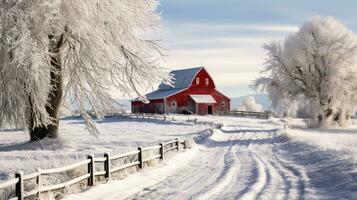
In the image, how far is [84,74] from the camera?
23.1 metres

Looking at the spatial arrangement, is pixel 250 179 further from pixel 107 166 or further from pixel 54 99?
pixel 54 99

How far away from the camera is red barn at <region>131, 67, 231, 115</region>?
265 feet

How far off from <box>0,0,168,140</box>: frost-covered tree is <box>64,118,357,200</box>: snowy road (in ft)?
16.6

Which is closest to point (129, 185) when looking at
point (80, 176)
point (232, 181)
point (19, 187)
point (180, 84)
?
point (80, 176)

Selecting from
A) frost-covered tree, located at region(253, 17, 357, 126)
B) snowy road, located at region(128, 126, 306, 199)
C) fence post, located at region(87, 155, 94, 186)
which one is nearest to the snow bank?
fence post, located at region(87, 155, 94, 186)

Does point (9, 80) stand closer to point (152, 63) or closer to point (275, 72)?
point (152, 63)

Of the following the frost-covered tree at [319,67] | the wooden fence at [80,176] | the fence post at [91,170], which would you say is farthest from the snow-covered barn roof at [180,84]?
the fence post at [91,170]

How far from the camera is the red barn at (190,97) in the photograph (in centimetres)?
8075

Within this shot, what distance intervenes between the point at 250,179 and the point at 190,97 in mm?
66420

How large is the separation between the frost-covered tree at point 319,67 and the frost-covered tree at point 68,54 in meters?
32.8

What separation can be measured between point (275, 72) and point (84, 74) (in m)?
37.1

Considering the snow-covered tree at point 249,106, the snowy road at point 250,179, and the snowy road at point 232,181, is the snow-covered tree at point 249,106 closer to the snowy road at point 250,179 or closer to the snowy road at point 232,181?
the snowy road at point 250,179

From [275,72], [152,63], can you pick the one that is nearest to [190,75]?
[275,72]

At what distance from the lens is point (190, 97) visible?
81.9 metres
